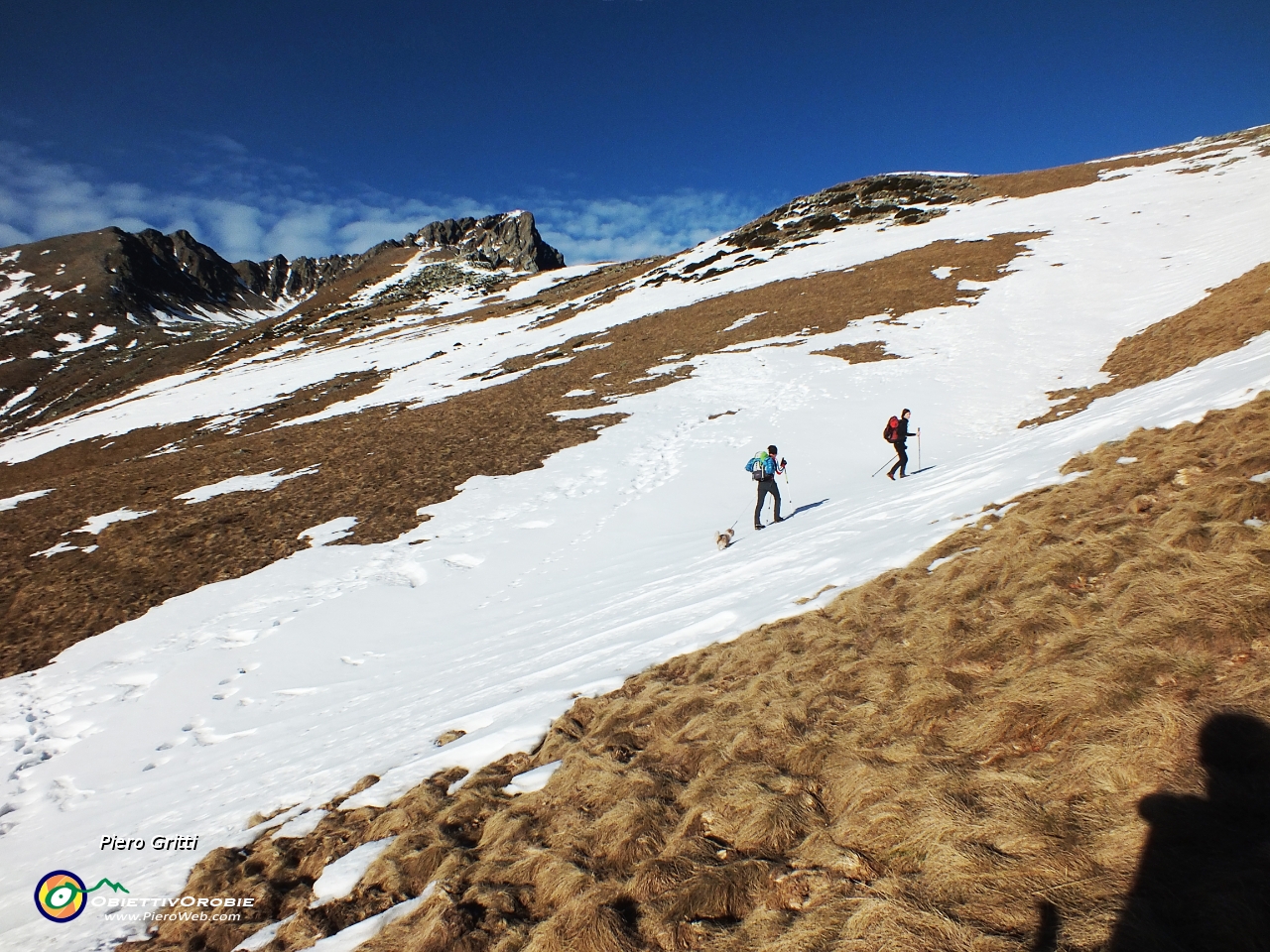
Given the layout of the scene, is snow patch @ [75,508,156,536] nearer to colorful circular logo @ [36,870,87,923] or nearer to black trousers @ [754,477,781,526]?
colorful circular logo @ [36,870,87,923]

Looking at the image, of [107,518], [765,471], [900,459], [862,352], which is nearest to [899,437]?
[900,459]

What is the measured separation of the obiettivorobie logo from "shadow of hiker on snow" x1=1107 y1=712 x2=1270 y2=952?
8079mm

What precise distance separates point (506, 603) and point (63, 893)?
6.90m

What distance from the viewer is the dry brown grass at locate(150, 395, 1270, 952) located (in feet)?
10.4

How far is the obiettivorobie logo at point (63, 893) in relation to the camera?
5.36m

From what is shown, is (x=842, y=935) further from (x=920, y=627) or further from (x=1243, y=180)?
(x=1243, y=180)

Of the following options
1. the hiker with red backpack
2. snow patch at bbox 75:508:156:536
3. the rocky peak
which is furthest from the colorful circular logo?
the rocky peak

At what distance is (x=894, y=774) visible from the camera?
403 cm

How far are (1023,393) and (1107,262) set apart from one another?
19.4 m

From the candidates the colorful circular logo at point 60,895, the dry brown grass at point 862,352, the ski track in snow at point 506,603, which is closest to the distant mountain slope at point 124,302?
the ski track in snow at point 506,603

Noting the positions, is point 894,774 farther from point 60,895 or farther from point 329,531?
point 329,531

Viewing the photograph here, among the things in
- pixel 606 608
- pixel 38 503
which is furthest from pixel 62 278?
pixel 606 608

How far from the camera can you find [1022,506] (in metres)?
7.46

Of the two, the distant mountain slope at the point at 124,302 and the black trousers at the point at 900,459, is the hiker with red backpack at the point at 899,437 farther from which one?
the distant mountain slope at the point at 124,302
